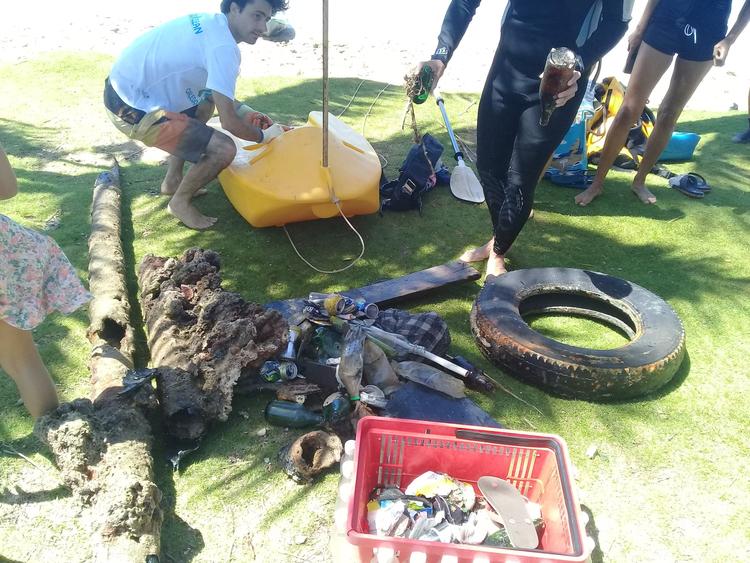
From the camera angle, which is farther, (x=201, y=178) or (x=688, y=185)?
(x=688, y=185)

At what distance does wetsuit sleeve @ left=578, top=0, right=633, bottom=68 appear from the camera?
290 centimetres

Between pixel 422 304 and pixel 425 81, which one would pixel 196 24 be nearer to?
pixel 425 81

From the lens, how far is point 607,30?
2965 millimetres

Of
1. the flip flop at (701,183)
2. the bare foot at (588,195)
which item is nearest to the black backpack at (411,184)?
the bare foot at (588,195)

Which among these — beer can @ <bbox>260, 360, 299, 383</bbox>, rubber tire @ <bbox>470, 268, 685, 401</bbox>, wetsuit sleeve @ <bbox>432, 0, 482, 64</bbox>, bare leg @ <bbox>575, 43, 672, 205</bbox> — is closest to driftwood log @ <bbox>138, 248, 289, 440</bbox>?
beer can @ <bbox>260, 360, 299, 383</bbox>

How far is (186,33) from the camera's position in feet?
12.0

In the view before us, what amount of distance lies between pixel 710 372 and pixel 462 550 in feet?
6.51

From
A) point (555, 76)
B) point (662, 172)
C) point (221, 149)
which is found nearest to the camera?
point (555, 76)

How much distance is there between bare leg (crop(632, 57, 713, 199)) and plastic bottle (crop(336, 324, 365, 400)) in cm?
313

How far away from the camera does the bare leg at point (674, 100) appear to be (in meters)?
4.13

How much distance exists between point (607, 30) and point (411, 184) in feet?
5.57

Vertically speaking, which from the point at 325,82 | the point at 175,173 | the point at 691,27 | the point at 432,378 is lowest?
the point at 175,173

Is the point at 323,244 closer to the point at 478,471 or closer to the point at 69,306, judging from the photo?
the point at 69,306

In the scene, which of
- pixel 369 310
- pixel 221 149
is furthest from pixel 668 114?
pixel 221 149
